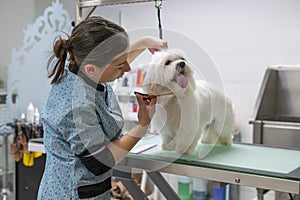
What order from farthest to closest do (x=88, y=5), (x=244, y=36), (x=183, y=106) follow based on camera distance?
(x=244, y=36) < (x=88, y=5) < (x=183, y=106)

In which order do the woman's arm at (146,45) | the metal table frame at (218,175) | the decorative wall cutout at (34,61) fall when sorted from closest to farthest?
1. the metal table frame at (218,175)
2. the woman's arm at (146,45)
3. the decorative wall cutout at (34,61)

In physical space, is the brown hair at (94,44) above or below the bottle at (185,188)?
above

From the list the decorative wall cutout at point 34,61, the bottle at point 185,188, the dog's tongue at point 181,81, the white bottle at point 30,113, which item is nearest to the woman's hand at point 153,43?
the dog's tongue at point 181,81

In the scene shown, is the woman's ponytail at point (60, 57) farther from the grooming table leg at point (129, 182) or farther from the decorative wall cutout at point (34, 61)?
the decorative wall cutout at point (34, 61)

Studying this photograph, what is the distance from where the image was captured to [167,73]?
3.60 feet

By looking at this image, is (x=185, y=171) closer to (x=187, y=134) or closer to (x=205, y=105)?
(x=187, y=134)

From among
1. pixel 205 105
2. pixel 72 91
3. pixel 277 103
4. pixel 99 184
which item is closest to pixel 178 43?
pixel 205 105

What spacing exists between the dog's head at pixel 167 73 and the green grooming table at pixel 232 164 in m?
0.21

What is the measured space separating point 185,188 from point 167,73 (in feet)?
5.64

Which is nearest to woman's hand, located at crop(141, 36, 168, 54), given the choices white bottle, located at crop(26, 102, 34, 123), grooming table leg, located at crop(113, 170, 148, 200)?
grooming table leg, located at crop(113, 170, 148, 200)

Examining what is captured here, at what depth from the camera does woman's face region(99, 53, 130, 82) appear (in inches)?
41.6

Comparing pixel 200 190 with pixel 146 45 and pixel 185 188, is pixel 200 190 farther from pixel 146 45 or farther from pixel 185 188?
pixel 146 45

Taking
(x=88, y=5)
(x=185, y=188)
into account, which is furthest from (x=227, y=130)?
(x=185, y=188)

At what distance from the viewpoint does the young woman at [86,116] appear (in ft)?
3.42
